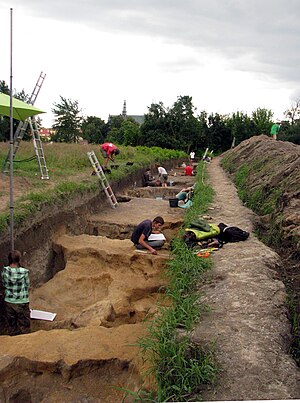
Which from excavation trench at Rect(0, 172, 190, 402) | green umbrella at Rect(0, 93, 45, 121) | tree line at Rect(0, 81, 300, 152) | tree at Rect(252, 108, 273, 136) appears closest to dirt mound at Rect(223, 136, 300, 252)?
excavation trench at Rect(0, 172, 190, 402)

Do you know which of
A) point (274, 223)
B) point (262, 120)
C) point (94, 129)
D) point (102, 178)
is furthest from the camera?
point (94, 129)

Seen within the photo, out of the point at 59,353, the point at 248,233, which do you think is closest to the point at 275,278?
the point at 248,233

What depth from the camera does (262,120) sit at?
42875 mm

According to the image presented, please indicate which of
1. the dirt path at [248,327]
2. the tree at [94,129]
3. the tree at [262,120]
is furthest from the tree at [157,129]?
the dirt path at [248,327]

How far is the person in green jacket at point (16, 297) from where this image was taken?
5.61m

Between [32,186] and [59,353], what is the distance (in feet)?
19.4

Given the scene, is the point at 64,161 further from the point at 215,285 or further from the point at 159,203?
the point at 215,285

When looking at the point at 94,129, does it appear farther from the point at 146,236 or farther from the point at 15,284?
the point at 15,284

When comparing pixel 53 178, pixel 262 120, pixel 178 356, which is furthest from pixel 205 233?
pixel 262 120

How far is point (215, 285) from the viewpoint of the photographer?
4945 millimetres

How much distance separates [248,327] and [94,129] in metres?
51.6

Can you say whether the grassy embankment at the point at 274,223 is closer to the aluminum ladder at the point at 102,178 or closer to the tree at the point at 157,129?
the aluminum ladder at the point at 102,178

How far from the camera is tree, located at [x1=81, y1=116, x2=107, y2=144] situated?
169 ft

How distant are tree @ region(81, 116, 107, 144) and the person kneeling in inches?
1688
